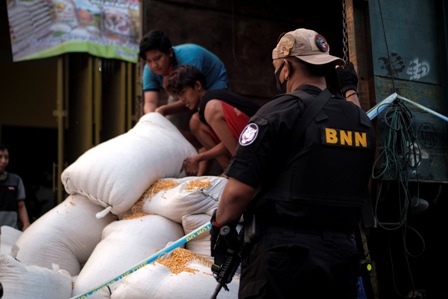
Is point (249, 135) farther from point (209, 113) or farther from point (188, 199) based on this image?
point (209, 113)

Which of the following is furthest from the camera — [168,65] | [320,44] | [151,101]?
[151,101]

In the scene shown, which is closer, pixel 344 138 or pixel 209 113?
pixel 344 138

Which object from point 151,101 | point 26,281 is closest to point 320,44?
point 26,281

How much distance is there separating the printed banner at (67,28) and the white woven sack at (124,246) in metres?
4.24

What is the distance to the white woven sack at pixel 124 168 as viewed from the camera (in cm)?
376

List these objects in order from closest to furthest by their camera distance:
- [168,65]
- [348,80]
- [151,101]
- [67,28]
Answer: [348,80], [168,65], [151,101], [67,28]

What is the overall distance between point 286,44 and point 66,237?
213 centimetres

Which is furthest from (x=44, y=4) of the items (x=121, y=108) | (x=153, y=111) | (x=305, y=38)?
(x=305, y=38)

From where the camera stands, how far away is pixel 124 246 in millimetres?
3457

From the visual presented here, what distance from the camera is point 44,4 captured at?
289 inches

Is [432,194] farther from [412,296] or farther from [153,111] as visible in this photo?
[153,111]

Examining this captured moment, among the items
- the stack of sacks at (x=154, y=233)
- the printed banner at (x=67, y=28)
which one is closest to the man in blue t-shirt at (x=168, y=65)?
the stack of sacks at (x=154, y=233)

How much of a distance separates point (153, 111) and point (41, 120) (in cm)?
448

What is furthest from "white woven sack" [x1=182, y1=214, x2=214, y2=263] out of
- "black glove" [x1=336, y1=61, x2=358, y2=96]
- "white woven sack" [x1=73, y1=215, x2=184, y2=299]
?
"black glove" [x1=336, y1=61, x2=358, y2=96]
